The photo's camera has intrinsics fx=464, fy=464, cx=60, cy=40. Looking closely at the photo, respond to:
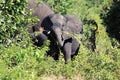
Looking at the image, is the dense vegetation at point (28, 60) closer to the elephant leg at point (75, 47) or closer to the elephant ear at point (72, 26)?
the elephant leg at point (75, 47)

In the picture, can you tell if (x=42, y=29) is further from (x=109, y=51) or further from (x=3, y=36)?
(x=3, y=36)

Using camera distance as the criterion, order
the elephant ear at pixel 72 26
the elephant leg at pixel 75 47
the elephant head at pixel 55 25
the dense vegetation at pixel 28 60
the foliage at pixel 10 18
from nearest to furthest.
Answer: the dense vegetation at pixel 28 60 → the foliage at pixel 10 18 → the elephant head at pixel 55 25 → the elephant ear at pixel 72 26 → the elephant leg at pixel 75 47

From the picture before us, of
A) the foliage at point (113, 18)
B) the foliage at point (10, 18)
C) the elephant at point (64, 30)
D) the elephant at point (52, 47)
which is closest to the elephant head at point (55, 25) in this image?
the elephant at point (64, 30)

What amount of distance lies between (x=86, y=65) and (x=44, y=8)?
3.97 m

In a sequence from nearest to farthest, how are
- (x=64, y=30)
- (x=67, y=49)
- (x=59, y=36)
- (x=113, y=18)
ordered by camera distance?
(x=59, y=36) → (x=67, y=49) → (x=64, y=30) → (x=113, y=18)

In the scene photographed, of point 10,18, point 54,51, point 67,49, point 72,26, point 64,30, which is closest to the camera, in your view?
point 10,18

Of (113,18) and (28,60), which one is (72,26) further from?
(113,18)

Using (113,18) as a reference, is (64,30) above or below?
above

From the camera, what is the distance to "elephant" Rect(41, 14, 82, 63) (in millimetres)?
10609

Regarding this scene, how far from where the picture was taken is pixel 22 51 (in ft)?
21.9

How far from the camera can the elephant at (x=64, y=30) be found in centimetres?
1061

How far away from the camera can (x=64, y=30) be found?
36.2 ft

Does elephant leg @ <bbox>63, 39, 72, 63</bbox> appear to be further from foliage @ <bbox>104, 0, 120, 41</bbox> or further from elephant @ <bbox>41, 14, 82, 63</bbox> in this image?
foliage @ <bbox>104, 0, 120, 41</bbox>

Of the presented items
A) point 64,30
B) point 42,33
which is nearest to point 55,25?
point 64,30
